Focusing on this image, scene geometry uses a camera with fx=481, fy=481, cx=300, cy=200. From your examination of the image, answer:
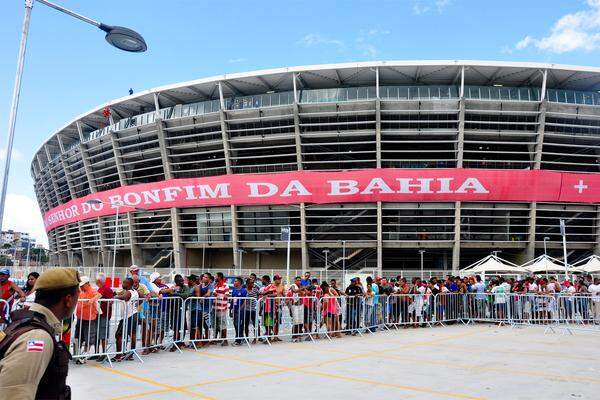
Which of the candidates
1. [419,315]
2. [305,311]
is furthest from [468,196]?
[305,311]

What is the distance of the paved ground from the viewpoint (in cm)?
686

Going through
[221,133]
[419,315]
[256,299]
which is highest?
[221,133]

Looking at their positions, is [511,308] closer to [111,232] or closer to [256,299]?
[256,299]

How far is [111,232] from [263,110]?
21.4 metres

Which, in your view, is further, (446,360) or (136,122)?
(136,122)

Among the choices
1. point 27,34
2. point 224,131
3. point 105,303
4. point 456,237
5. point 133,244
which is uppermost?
point 224,131

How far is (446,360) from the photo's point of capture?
980cm

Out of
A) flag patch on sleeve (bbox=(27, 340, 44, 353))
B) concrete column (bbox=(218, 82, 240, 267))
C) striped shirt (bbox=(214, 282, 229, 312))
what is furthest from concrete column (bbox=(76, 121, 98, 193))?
flag patch on sleeve (bbox=(27, 340, 44, 353))

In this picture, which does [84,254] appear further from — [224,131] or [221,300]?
[221,300]

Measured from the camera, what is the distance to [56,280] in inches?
94.6

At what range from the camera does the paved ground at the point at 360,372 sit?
6.86 m

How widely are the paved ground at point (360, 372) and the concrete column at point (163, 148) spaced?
33.7 metres

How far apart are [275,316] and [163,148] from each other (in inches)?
1307

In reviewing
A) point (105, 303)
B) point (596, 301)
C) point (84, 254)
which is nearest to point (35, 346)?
point (105, 303)
